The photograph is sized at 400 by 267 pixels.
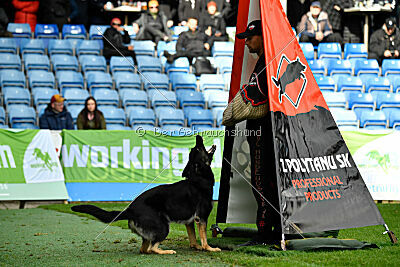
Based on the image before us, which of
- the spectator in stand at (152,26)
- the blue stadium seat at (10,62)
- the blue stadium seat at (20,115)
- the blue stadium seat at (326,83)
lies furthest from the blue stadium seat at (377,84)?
the blue stadium seat at (10,62)

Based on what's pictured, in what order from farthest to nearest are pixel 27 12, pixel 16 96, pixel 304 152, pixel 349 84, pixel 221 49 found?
pixel 27 12 < pixel 221 49 < pixel 349 84 < pixel 16 96 < pixel 304 152

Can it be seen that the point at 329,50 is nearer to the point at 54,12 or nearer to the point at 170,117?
the point at 170,117

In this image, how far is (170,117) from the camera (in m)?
14.3

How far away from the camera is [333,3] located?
1859 centimetres

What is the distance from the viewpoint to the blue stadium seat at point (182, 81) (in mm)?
15484

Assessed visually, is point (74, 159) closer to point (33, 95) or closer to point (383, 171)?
point (33, 95)

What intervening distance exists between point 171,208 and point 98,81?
393 inches

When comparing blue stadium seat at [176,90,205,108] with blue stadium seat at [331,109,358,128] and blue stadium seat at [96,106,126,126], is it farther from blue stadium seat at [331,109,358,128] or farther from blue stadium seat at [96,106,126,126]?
blue stadium seat at [331,109,358,128]

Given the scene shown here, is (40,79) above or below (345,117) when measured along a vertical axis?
above

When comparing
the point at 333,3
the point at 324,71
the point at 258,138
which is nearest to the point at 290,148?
the point at 258,138

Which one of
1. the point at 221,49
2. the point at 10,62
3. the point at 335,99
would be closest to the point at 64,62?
the point at 10,62

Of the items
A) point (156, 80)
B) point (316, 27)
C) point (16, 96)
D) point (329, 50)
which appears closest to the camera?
point (16, 96)

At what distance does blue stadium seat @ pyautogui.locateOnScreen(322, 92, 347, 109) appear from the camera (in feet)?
51.3

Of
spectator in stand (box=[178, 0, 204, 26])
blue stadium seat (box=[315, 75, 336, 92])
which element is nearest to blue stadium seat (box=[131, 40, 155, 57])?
spectator in stand (box=[178, 0, 204, 26])
